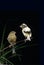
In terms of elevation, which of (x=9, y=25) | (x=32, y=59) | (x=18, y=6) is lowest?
(x=32, y=59)

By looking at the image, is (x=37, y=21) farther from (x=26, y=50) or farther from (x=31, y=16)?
(x=26, y=50)

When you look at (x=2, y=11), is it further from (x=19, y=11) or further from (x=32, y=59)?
(x=32, y=59)

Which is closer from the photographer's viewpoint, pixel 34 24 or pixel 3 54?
pixel 3 54

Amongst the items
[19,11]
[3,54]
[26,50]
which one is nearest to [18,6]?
[19,11]

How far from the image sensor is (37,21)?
2.39m

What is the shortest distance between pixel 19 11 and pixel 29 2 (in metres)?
0.12

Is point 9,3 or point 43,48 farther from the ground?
point 9,3

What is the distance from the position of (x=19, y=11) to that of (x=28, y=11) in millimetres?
77

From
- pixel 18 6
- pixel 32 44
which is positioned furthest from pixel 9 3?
pixel 32 44

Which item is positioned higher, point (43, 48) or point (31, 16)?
point (31, 16)

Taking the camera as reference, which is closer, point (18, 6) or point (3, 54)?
point (3, 54)

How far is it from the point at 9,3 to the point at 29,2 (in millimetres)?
168

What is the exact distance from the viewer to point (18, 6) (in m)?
2.32

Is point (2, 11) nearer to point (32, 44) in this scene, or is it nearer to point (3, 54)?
point (32, 44)
